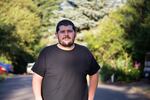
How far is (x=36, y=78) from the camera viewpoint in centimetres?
620

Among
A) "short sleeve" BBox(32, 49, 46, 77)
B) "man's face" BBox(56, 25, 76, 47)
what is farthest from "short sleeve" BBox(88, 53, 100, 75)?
"short sleeve" BBox(32, 49, 46, 77)

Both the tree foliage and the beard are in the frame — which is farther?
the tree foliage

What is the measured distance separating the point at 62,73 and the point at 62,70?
35mm

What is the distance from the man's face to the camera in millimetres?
6117

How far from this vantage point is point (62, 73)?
6.12 metres

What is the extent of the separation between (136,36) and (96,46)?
6.22 m

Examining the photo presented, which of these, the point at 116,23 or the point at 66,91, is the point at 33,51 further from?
the point at 66,91

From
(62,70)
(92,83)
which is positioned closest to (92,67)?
(92,83)

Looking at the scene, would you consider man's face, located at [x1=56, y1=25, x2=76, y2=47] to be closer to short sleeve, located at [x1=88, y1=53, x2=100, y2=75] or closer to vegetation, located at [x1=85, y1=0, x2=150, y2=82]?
short sleeve, located at [x1=88, y1=53, x2=100, y2=75]

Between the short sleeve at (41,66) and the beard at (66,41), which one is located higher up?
the beard at (66,41)

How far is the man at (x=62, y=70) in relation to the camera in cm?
613

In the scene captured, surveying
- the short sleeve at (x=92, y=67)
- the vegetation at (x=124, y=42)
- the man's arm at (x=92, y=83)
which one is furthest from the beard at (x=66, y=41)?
the vegetation at (x=124, y=42)

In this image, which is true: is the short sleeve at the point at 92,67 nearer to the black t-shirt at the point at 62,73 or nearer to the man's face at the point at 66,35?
the black t-shirt at the point at 62,73

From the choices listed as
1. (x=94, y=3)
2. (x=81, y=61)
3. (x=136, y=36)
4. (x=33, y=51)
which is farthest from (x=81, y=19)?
(x=81, y=61)
